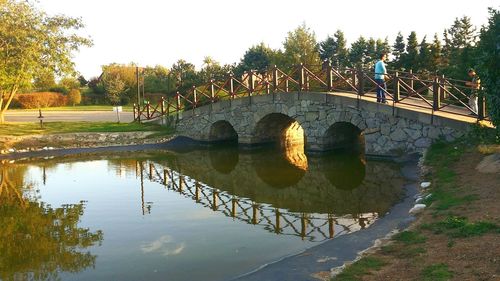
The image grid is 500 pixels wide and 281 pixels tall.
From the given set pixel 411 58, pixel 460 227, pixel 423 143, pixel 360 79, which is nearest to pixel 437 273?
pixel 460 227

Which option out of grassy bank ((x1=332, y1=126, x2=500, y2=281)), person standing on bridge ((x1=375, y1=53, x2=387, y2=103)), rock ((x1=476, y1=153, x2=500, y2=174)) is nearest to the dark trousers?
person standing on bridge ((x1=375, y1=53, x2=387, y2=103))

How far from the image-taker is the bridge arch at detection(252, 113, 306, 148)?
21123 millimetres

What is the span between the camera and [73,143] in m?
22.0

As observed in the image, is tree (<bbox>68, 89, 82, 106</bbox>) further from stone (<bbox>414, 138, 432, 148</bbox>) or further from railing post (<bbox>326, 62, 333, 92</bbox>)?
stone (<bbox>414, 138, 432, 148</bbox>)

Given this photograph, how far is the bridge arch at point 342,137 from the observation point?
18.2 meters

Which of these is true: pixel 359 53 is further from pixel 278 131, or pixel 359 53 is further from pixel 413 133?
pixel 413 133

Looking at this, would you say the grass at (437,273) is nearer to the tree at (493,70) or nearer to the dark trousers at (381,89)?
the tree at (493,70)

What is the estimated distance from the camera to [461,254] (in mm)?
5652

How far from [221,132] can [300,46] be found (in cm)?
1547

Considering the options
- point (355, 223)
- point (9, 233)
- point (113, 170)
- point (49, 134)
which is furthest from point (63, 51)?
point (355, 223)

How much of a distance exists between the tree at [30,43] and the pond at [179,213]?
7809mm

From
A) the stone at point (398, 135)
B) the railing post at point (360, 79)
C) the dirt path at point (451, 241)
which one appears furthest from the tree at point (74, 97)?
the dirt path at point (451, 241)

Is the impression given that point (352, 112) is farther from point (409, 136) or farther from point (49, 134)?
point (49, 134)

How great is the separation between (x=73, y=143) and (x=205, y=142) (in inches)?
245
